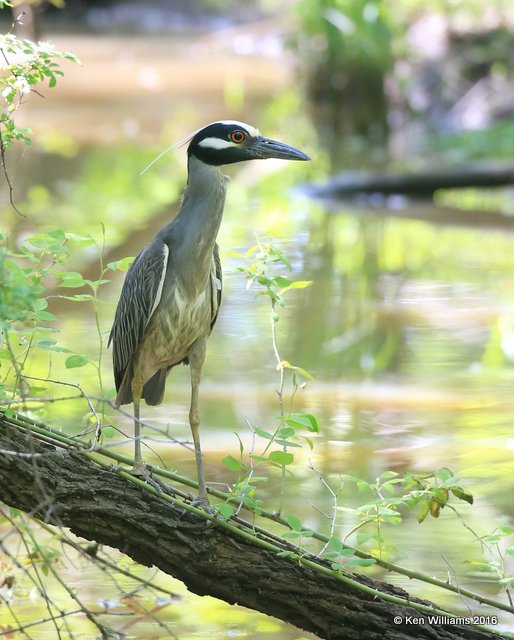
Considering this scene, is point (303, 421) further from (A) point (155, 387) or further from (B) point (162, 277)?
(A) point (155, 387)

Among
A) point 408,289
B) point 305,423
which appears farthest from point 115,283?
point 305,423

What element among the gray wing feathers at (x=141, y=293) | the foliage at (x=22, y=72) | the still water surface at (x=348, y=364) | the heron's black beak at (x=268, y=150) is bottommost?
the still water surface at (x=348, y=364)

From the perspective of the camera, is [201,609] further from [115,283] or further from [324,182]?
Result: [324,182]

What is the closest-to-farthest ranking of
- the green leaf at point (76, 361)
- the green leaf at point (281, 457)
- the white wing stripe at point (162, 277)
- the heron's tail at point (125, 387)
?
the green leaf at point (281, 457), the green leaf at point (76, 361), the white wing stripe at point (162, 277), the heron's tail at point (125, 387)

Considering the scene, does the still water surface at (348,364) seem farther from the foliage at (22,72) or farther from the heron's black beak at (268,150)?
the foliage at (22,72)

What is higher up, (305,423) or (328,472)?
(305,423)

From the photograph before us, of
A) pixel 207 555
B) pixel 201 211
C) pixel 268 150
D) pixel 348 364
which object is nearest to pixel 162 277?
pixel 201 211

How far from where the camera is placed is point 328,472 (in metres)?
5.06

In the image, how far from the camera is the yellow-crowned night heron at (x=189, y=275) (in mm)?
3406

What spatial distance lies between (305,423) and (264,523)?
1.56m

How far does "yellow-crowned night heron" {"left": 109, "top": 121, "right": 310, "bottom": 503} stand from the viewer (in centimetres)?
341

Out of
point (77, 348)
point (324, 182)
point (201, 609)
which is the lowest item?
point (201, 609)

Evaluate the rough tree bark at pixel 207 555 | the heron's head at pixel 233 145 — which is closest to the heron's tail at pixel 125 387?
the rough tree bark at pixel 207 555

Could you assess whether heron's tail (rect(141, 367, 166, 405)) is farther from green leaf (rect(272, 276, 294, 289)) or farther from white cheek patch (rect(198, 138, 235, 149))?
white cheek patch (rect(198, 138, 235, 149))
